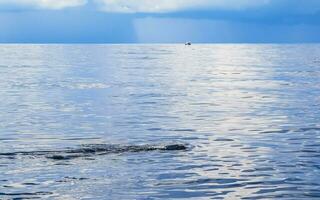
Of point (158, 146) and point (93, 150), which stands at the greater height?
point (158, 146)

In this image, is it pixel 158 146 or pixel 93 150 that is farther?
pixel 158 146

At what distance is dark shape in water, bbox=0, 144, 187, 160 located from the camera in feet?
84.5

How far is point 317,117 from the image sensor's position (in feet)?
134

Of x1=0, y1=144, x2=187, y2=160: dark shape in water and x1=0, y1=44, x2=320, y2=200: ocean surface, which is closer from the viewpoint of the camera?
x1=0, y1=44, x2=320, y2=200: ocean surface

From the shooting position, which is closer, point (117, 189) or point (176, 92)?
point (117, 189)

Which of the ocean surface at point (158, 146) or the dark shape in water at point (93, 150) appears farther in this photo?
the dark shape in water at point (93, 150)

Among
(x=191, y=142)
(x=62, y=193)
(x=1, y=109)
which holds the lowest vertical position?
(x=62, y=193)

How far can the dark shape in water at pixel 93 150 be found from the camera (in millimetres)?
25766

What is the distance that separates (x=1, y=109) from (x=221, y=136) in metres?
19.2

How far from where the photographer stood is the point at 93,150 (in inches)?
1061

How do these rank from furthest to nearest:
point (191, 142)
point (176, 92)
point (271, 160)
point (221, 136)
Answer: point (176, 92) → point (221, 136) → point (191, 142) → point (271, 160)

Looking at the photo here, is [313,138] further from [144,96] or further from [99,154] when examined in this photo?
[144,96]

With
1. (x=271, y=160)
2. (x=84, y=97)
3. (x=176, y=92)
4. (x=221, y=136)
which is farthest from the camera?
(x=176, y=92)

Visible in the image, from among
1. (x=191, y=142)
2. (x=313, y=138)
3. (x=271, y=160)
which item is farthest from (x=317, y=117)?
(x=271, y=160)
